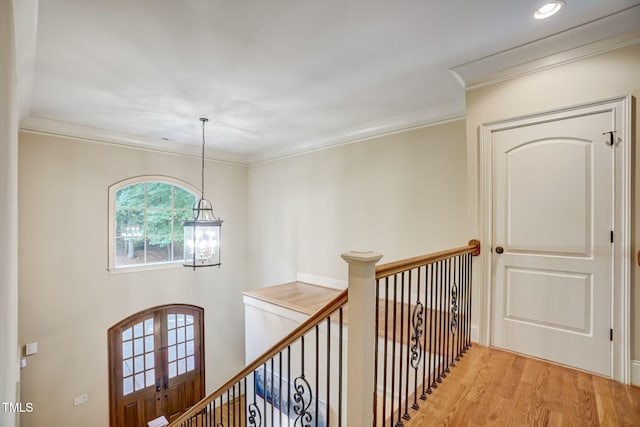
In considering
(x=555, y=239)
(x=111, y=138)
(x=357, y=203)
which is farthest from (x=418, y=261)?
(x=111, y=138)

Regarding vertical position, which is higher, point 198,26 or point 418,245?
point 198,26

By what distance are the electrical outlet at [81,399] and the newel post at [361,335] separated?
4640 mm

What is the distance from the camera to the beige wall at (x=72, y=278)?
3.77 meters

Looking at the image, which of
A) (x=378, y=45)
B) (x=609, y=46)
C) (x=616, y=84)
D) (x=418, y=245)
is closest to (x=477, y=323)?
(x=418, y=245)

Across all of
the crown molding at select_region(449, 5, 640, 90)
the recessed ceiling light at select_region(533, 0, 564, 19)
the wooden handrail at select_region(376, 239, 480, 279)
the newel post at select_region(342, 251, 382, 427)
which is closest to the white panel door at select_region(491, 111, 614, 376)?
the wooden handrail at select_region(376, 239, 480, 279)

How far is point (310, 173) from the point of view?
4.93 metres

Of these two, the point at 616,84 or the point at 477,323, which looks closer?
the point at 616,84

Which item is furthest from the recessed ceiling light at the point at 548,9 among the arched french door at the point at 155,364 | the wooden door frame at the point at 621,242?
the arched french door at the point at 155,364

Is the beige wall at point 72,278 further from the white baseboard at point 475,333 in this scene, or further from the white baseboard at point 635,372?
the white baseboard at point 635,372

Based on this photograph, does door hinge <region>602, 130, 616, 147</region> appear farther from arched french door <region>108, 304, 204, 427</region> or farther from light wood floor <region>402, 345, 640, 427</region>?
arched french door <region>108, 304, 204, 427</region>

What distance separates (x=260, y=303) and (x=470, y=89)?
3.61 meters

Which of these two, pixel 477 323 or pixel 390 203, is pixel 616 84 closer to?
pixel 477 323

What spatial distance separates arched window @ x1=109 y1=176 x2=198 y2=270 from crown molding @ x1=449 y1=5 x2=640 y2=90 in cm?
462

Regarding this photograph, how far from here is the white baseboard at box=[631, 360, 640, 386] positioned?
1942mm
